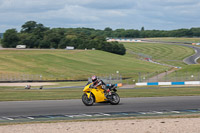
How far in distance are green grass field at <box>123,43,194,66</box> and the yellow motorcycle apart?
105351mm

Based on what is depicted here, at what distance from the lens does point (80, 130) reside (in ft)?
43.5

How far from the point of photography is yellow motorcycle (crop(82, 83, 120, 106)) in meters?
20.0

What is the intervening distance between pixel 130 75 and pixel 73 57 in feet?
111

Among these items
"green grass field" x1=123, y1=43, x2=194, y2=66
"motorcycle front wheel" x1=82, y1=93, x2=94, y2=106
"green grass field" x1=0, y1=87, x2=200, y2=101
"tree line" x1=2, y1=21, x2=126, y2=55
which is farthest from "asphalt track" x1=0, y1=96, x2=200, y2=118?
"tree line" x1=2, y1=21, x2=126, y2=55

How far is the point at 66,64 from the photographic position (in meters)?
106

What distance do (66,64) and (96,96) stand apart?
86001mm

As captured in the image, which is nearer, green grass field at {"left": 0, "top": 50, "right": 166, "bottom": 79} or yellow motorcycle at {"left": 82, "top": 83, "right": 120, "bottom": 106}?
yellow motorcycle at {"left": 82, "top": 83, "right": 120, "bottom": 106}

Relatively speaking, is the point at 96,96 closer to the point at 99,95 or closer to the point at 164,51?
the point at 99,95

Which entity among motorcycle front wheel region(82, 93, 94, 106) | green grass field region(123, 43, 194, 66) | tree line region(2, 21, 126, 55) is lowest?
motorcycle front wheel region(82, 93, 94, 106)

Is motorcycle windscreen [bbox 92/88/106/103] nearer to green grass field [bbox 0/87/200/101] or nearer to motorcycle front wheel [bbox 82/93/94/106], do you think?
motorcycle front wheel [bbox 82/93/94/106]

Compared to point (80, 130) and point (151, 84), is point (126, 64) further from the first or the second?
point (80, 130)

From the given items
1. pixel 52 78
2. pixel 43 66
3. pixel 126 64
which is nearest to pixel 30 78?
pixel 52 78

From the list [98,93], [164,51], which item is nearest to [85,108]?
[98,93]

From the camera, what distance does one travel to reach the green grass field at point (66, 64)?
8950 centimetres
